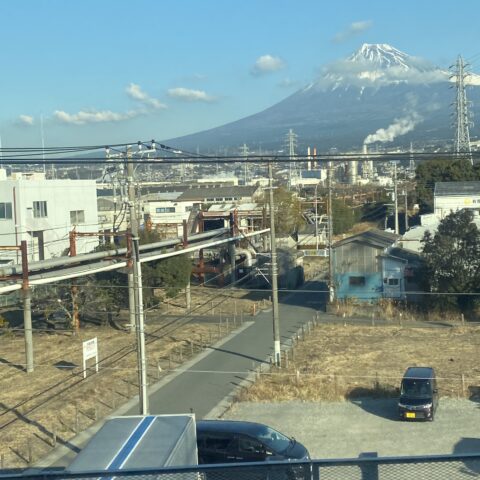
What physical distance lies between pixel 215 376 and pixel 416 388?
321cm

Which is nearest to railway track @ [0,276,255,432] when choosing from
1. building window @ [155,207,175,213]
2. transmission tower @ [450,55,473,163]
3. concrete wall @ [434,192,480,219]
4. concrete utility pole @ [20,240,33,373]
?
concrete utility pole @ [20,240,33,373]

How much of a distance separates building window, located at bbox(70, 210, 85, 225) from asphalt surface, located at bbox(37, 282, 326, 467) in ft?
32.1

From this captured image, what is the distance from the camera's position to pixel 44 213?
859 inches

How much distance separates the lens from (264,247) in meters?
22.7

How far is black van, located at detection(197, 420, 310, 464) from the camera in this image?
630cm

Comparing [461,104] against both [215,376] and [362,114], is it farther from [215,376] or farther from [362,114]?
[362,114]

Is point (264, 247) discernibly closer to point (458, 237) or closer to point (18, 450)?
point (458, 237)

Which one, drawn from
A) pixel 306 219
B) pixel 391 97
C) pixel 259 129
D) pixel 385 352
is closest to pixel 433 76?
pixel 391 97

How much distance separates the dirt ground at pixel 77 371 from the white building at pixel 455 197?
40.8 feet

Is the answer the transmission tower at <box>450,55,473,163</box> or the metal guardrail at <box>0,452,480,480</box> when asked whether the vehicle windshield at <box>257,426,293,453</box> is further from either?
the transmission tower at <box>450,55,473,163</box>

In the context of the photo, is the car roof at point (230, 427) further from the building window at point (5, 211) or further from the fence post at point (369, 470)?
the building window at point (5, 211)

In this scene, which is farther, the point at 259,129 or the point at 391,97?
the point at 391,97

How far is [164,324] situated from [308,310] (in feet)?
11.1

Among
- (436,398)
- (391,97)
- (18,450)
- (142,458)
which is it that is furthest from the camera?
(391,97)
